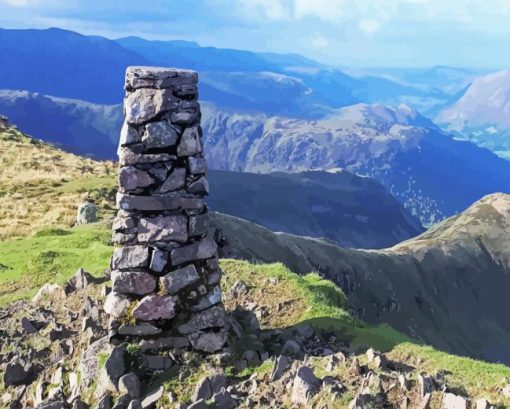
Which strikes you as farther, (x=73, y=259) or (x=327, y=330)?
(x=73, y=259)

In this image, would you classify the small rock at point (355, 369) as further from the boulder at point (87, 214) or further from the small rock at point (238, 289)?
the boulder at point (87, 214)

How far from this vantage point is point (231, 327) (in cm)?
1708

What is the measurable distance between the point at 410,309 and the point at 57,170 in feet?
490

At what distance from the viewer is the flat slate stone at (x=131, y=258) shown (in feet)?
50.8

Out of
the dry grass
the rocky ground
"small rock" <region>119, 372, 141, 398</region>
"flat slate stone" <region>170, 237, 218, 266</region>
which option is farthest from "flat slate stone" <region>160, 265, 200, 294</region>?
the dry grass

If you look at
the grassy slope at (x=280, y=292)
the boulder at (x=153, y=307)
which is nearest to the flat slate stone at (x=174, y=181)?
the boulder at (x=153, y=307)

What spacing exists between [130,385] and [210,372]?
77.9 inches

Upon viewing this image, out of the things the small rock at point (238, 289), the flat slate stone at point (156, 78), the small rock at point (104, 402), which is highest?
the flat slate stone at point (156, 78)

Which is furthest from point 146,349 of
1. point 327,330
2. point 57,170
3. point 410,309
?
point 410,309

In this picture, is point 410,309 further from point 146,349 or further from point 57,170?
point 146,349

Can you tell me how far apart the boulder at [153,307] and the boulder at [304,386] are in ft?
13.0

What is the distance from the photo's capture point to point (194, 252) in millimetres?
15789

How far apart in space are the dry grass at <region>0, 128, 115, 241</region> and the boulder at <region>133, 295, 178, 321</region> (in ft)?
97.9

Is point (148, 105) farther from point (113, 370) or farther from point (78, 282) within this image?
point (78, 282)
